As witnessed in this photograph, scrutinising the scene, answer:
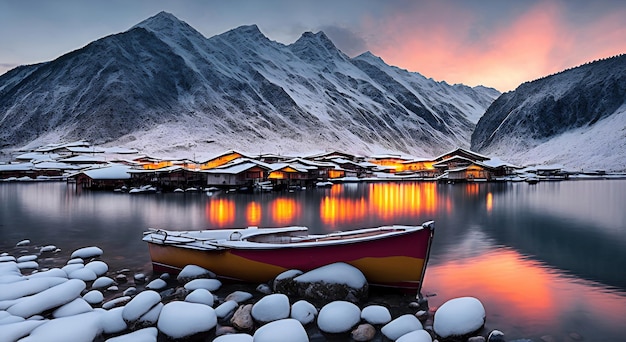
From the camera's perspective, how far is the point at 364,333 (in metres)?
10.7

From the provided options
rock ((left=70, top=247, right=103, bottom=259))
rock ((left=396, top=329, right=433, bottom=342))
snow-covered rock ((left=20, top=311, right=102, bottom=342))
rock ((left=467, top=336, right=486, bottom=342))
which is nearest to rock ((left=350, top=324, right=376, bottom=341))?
rock ((left=396, top=329, right=433, bottom=342))

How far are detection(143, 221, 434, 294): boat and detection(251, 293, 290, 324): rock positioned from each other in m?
2.52

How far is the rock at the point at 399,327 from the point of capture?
10562 mm

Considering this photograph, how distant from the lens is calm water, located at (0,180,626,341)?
536 inches

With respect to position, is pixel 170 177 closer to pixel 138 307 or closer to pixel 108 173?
pixel 108 173

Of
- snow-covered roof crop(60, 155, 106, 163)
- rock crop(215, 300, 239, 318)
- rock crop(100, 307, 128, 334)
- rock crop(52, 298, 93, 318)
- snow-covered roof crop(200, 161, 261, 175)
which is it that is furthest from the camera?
snow-covered roof crop(60, 155, 106, 163)

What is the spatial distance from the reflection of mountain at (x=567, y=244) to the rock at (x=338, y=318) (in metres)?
12.8

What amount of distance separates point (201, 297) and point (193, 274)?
8.85 feet

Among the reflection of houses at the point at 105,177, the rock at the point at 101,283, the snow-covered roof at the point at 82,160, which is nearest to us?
the rock at the point at 101,283

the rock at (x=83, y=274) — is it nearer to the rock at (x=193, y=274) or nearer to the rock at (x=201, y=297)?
the rock at (x=193, y=274)

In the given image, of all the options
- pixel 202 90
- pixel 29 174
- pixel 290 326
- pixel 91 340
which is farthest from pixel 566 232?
pixel 202 90

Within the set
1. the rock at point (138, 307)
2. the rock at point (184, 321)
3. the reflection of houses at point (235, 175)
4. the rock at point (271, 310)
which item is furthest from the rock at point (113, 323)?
Result: the reflection of houses at point (235, 175)

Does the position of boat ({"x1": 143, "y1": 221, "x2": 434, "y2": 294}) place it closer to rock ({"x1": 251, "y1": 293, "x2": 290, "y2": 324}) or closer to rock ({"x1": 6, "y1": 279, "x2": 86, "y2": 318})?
rock ({"x1": 251, "y1": 293, "x2": 290, "y2": 324})

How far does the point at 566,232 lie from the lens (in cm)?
3014
